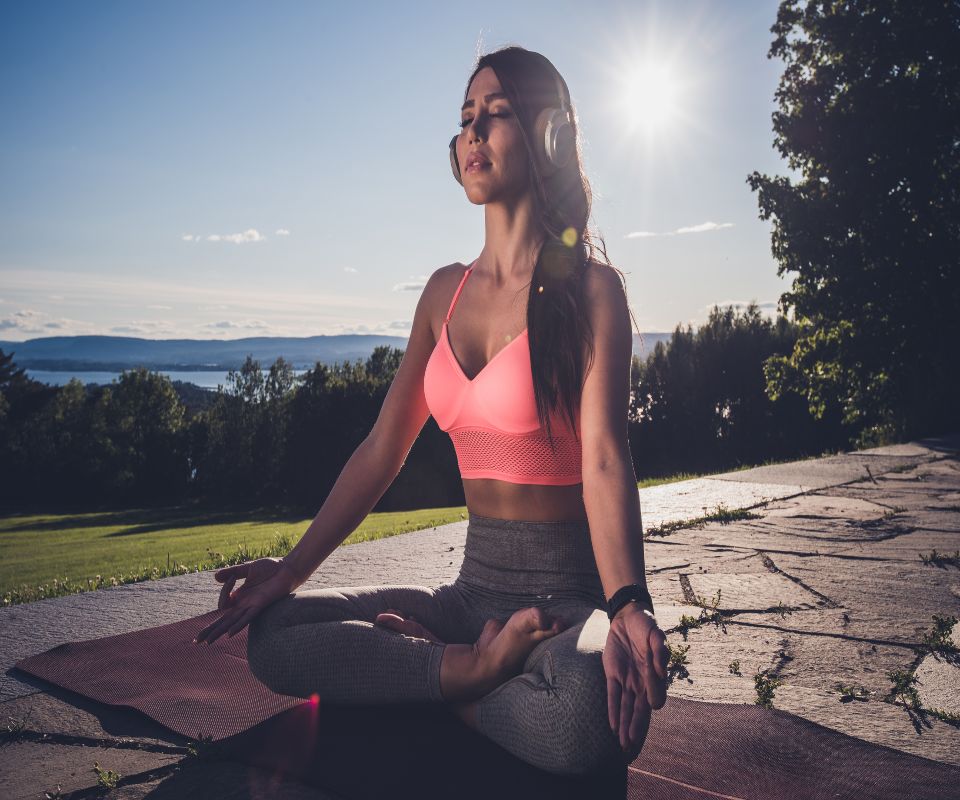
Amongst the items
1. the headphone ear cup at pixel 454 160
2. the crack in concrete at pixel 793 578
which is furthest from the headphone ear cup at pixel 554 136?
the crack in concrete at pixel 793 578

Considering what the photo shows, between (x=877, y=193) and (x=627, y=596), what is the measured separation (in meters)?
16.1

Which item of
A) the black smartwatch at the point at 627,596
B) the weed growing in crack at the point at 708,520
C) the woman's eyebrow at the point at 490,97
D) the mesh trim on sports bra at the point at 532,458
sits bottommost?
the weed growing in crack at the point at 708,520

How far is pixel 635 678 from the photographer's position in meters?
1.41

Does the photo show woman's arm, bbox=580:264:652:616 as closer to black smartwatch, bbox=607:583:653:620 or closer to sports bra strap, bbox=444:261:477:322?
black smartwatch, bbox=607:583:653:620

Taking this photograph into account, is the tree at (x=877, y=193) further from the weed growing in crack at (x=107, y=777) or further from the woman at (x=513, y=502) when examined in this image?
the weed growing in crack at (x=107, y=777)

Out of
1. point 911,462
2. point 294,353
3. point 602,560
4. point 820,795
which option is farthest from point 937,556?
point 294,353

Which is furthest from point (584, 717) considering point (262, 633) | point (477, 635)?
point (262, 633)

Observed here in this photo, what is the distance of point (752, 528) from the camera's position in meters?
4.80

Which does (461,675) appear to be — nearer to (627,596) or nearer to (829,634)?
(627,596)

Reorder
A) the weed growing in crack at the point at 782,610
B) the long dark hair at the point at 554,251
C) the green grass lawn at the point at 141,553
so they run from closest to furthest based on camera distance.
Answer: the long dark hair at the point at 554,251, the weed growing in crack at the point at 782,610, the green grass lawn at the point at 141,553

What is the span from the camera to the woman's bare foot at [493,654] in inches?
61.9

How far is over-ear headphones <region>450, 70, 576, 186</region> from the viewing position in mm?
2002

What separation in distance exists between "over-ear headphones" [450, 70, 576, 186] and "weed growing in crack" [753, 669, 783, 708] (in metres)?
1.55

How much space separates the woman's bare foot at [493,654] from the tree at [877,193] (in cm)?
1349
